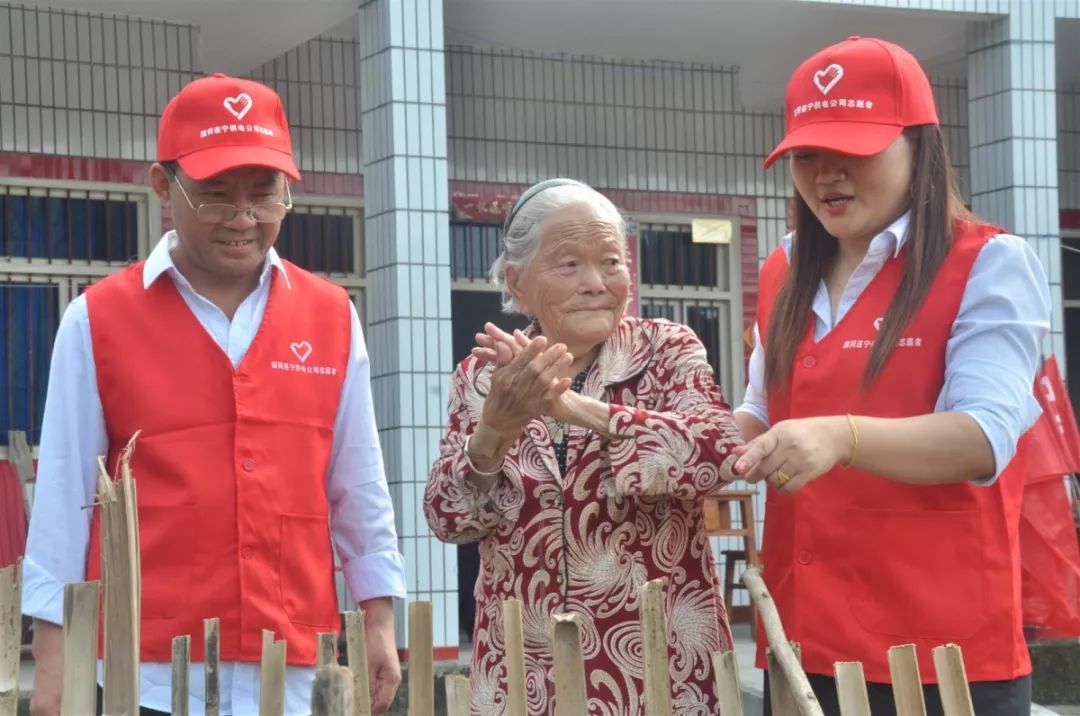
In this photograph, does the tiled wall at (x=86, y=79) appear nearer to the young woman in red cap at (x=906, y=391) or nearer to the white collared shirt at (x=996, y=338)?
Result: the young woman in red cap at (x=906, y=391)

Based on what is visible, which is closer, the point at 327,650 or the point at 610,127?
the point at 327,650

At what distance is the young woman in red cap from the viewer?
2.81m

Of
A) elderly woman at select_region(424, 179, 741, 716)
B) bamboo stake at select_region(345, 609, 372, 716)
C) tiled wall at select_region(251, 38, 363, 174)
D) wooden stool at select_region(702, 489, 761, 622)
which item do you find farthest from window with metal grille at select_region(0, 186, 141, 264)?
bamboo stake at select_region(345, 609, 372, 716)

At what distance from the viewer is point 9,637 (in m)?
2.55

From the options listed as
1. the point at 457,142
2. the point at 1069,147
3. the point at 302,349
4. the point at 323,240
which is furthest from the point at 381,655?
the point at 1069,147

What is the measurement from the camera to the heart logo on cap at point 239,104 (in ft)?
11.2

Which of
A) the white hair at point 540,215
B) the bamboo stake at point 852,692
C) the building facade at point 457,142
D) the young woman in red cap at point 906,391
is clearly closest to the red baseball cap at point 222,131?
the white hair at point 540,215

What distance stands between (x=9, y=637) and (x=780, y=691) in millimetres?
1066

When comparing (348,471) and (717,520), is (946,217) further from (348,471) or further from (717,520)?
(717,520)

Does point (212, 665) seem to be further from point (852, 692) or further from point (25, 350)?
point (25, 350)

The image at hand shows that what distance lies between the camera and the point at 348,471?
356 centimetres

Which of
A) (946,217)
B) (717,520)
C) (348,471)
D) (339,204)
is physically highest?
(339,204)

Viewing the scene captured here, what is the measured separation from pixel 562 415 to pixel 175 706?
2.52ft

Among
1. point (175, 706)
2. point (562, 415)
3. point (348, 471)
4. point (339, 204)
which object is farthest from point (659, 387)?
point (339, 204)
